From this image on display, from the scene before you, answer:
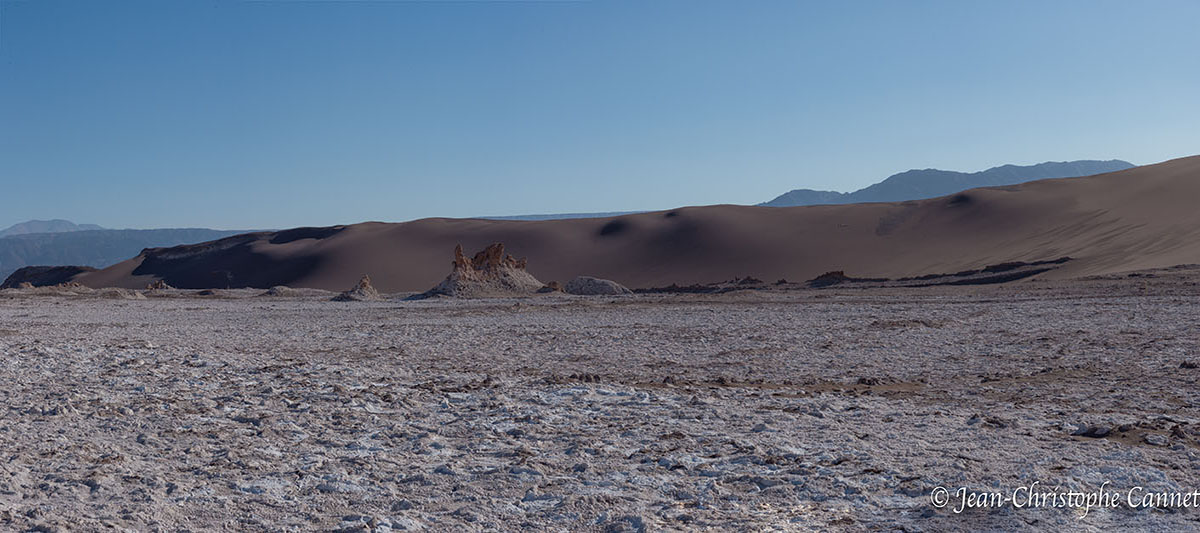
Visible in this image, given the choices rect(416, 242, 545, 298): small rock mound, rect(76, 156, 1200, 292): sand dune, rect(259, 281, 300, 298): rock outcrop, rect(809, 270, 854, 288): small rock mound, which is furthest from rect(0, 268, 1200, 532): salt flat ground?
rect(76, 156, 1200, 292): sand dune

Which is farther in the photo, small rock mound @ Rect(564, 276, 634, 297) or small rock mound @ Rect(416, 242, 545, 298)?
small rock mound @ Rect(564, 276, 634, 297)

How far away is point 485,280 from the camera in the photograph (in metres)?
29.4

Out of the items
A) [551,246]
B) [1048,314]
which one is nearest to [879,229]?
[551,246]

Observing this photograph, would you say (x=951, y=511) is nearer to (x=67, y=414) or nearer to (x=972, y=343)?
(x=67, y=414)

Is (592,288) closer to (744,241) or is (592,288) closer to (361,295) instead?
(361,295)

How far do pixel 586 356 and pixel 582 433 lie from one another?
17.0 feet

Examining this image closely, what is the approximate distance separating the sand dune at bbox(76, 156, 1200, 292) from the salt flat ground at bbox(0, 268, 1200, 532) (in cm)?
2387

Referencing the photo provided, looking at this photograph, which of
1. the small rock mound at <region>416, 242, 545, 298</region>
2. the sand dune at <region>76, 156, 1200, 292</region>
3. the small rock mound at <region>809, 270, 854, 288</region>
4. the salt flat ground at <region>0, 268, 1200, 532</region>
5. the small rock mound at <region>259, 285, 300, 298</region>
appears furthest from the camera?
the sand dune at <region>76, 156, 1200, 292</region>

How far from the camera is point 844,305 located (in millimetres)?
20281

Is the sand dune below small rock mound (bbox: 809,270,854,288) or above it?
above

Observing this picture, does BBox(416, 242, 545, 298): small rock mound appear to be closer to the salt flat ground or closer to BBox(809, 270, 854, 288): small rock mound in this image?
BBox(809, 270, 854, 288): small rock mound

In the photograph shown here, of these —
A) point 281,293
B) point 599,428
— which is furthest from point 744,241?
point 599,428

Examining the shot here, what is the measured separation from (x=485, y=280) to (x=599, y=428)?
901 inches

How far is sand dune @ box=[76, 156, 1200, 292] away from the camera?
132 feet
